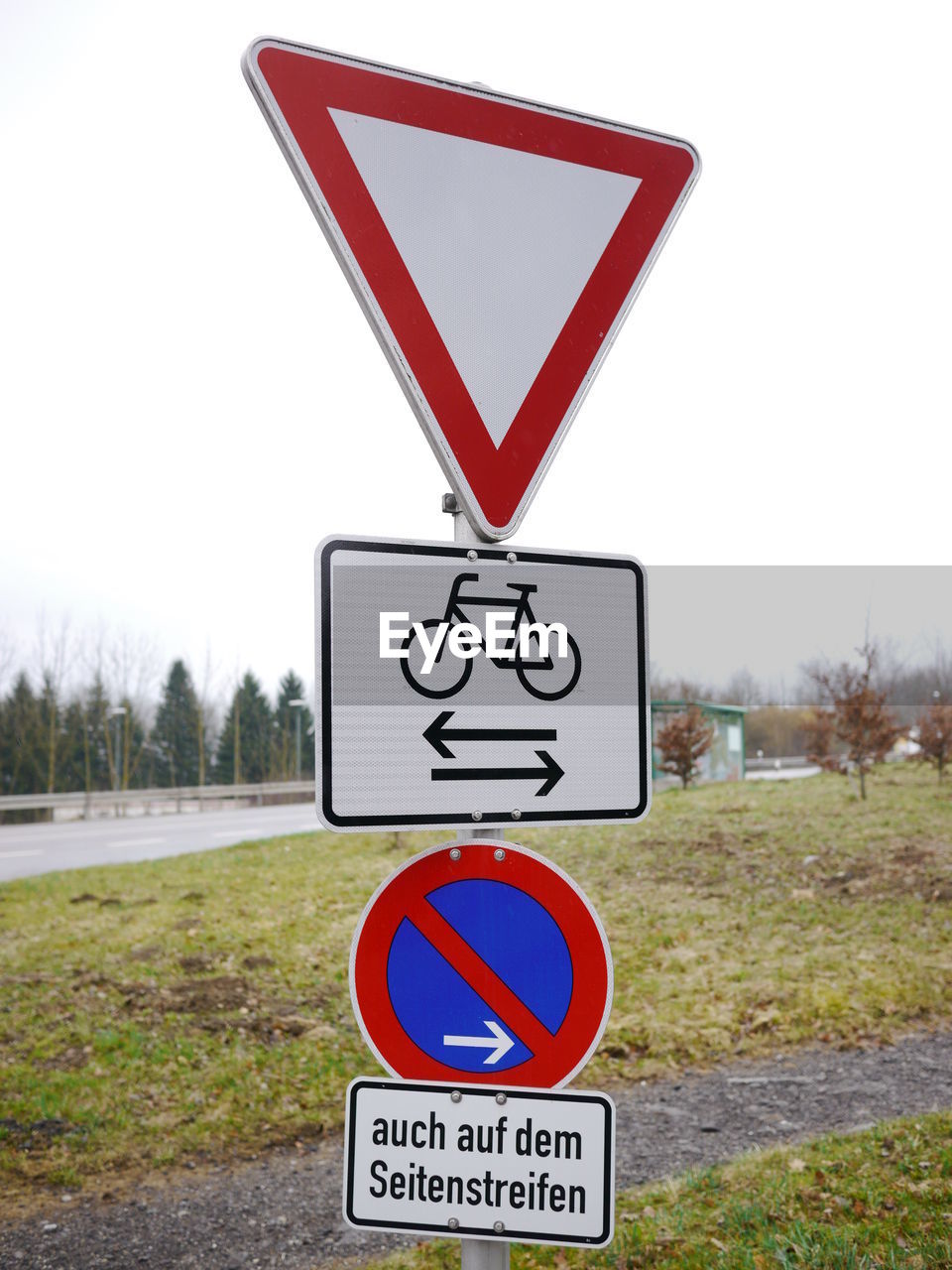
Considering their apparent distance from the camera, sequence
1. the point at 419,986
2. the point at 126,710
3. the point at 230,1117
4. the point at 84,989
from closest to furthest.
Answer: the point at 419,986 → the point at 230,1117 → the point at 84,989 → the point at 126,710

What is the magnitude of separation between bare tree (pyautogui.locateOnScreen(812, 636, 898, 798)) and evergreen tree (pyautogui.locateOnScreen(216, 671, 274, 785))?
55.7 feet

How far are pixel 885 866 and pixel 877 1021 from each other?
346cm

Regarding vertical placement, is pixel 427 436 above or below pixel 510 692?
above

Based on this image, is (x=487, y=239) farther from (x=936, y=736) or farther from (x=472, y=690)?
(x=936, y=736)

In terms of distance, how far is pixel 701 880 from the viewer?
9742 mm

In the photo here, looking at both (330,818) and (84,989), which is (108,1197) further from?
(330,818)

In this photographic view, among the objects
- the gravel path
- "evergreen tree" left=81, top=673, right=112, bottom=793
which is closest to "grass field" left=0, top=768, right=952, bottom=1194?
the gravel path

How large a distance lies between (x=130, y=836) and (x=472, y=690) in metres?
16.2

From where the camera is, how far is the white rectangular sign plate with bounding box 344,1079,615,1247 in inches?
54.4

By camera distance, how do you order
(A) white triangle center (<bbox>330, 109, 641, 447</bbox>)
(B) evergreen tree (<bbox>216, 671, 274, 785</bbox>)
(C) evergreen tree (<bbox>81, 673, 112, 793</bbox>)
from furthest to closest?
(B) evergreen tree (<bbox>216, 671, 274, 785</bbox>)
(C) evergreen tree (<bbox>81, 673, 112, 793</bbox>)
(A) white triangle center (<bbox>330, 109, 641, 447</bbox>)

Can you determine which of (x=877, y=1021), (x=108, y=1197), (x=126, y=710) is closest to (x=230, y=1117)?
(x=108, y=1197)

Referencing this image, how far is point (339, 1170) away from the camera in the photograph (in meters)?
4.79

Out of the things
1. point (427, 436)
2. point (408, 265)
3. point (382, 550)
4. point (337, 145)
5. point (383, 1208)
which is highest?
point (337, 145)

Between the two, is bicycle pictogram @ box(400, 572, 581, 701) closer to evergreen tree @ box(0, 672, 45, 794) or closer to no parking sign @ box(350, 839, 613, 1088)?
no parking sign @ box(350, 839, 613, 1088)
